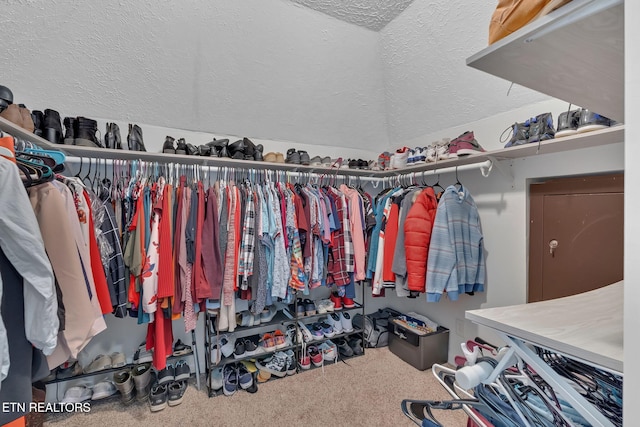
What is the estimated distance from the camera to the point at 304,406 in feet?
6.08

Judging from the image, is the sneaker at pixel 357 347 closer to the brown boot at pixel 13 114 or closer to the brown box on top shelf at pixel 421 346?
the brown box on top shelf at pixel 421 346

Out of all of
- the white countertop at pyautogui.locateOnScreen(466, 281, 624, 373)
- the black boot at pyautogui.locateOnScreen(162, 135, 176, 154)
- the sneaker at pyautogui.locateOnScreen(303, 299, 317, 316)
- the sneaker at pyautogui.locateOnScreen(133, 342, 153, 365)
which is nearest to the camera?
the white countertop at pyautogui.locateOnScreen(466, 281, 624, 373)

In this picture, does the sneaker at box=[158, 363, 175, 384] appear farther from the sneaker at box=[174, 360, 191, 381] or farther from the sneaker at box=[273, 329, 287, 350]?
the sneaker at box=[273, 329, 287, 350]

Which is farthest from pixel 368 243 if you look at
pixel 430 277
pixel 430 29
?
pixel 430 29

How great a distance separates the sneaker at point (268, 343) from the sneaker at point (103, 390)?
42.2 inches

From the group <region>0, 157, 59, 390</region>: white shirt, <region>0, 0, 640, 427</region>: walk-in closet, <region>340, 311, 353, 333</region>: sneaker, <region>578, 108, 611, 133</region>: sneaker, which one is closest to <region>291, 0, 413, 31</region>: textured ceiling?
<region>0, 0, 640, 427</region>: walk-in closet

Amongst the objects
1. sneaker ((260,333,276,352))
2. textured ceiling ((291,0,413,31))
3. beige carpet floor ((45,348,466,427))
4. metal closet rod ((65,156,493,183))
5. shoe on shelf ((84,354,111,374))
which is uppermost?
textured ceiling ((291,0,413,31))

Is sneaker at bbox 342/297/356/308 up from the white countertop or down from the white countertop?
down

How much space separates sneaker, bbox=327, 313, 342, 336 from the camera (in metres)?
2.51

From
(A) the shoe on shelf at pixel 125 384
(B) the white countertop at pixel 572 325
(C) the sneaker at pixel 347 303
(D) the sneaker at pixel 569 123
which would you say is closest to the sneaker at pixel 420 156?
(D) the sneaker at pixel 569 123

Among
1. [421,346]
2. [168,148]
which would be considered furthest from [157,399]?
[421,346]

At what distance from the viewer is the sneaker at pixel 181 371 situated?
2.01 m

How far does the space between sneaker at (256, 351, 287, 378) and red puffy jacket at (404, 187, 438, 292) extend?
1.23 metres

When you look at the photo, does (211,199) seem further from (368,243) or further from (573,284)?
(573,284)
